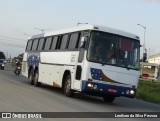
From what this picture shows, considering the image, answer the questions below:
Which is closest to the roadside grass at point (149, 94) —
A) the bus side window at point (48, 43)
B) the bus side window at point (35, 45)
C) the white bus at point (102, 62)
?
the bus side window at point (48, 43)

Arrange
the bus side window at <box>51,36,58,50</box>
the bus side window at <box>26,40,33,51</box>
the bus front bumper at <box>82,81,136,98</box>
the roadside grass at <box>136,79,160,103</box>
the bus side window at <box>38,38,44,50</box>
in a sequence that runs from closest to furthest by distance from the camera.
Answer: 1. the bus front bumper at <box>82,81,136,98</box>
2. the bus side window at <box>51,36,58,50</box>
3. the bus side window at <box>38,38,44,50</box>
4. the roadside grass at <box>136,79,160,103</box>
5. the bus side window at <box>26,40,33,51</box>

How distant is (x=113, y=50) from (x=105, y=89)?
164 cm

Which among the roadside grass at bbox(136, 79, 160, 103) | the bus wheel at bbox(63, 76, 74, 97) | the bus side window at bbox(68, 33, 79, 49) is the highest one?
the bus side window at bbox(68, 33, 79, 49)

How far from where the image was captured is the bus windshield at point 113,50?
1973 centimetres

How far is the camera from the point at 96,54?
1975 centimetres

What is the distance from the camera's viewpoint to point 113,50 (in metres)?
19.9

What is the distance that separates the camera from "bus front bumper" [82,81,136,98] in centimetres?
1955

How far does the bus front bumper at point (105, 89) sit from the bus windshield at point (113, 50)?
918 millimetres

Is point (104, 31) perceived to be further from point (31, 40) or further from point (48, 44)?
point (31, 40)

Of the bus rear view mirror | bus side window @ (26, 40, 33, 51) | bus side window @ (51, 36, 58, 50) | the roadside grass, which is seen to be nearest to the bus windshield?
the bus rear view mirror

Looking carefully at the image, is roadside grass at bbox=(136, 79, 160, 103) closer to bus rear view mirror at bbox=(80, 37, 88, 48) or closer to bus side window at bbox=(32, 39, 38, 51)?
bus side window at bbox=(32, 39, 38, 51)

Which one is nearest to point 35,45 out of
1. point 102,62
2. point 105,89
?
point 102,62

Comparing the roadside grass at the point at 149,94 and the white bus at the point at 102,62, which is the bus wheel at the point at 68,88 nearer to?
the white bus at the point at 102,62

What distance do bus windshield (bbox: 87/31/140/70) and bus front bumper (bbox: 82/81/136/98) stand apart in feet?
3.01
